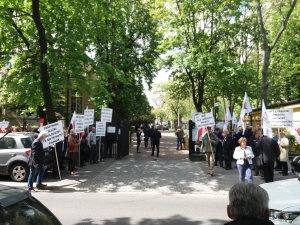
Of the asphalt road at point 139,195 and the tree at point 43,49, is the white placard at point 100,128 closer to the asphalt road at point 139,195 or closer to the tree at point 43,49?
the asphalt road at point 139,195

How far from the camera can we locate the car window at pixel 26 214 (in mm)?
2343

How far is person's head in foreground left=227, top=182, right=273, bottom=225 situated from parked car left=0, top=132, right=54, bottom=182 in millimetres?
9949

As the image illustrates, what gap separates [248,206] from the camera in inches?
97.0

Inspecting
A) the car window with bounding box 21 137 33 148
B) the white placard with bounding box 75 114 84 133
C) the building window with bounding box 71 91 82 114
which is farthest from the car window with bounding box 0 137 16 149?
the building window with bounding box 71 91 82 114

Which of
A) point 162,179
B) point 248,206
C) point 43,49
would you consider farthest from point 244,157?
point 43,49

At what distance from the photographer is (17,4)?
591 inches

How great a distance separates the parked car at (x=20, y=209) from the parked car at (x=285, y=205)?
312 cm

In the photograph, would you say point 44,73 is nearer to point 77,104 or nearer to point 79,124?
point 79,124

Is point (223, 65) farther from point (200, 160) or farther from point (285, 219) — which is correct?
point (285, 219)

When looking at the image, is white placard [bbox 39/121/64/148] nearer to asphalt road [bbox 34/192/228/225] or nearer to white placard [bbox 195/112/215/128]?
asphalt road [bbox 34/192/228/225]

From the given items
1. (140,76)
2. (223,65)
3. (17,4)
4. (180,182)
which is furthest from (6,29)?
(140,76)

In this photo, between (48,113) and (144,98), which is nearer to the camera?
(48,113)

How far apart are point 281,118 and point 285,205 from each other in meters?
7.74

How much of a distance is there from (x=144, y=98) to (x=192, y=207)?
23452mm
